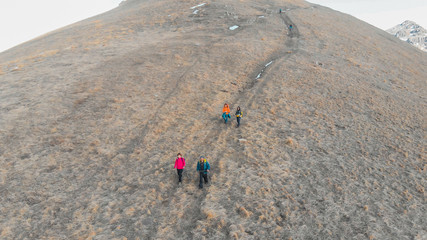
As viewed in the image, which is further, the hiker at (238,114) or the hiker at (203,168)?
the hiker at (238,114)

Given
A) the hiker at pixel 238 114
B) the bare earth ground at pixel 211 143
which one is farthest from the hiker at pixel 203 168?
the hiker at pixel 238 114

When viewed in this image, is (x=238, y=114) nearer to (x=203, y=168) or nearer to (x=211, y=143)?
(x=211, y=143)

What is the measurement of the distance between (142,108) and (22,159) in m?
8.75

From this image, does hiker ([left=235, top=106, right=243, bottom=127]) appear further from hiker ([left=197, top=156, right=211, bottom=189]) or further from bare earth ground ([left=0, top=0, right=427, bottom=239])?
hiker ([left=197, top=156, right=211, bottom=189])

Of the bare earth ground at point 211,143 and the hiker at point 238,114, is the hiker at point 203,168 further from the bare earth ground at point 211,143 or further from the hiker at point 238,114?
the hiker at point 238,114

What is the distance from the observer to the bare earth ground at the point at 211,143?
37.2 ft

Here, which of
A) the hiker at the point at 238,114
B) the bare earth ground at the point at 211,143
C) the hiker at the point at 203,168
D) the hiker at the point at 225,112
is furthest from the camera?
the hiker at the point at 225,112

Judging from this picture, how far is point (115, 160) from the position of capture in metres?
15.1

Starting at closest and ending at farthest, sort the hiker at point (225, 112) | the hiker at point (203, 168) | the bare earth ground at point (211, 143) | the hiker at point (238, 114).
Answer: the bare earth ground at point (211, 143) < the hiker at point (203, 168) < the hiker at point (238, 114) < the hiker at point (225, 112)

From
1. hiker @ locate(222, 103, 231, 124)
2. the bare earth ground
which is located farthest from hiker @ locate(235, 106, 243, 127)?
hiker @ locate(222, 103, 231, 124)

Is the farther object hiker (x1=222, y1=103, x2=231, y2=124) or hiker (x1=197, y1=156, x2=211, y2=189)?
hiker (x1=222, y1=103, x2=231, y2=124)

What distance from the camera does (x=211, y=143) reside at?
16.7m

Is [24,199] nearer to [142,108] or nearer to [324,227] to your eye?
[142,108]

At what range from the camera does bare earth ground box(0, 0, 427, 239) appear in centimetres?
1134
